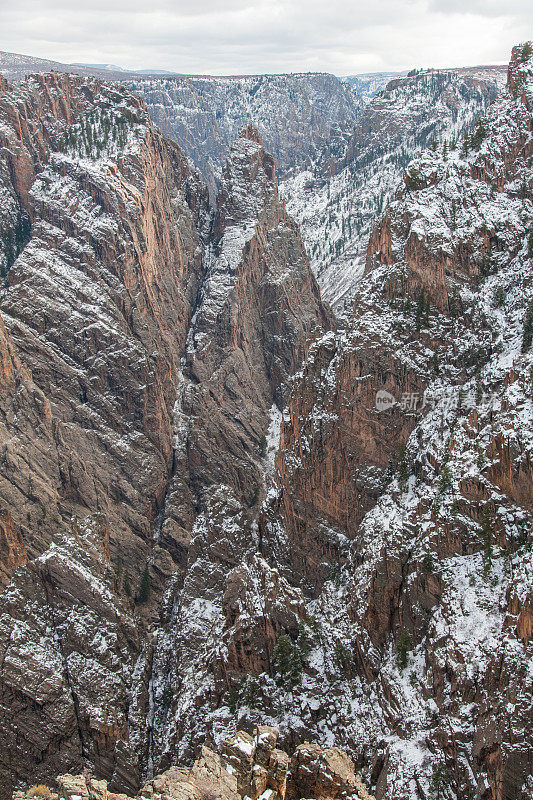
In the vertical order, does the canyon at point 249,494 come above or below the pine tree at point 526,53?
below

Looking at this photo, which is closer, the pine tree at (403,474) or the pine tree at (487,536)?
the pine tree at (487,536)

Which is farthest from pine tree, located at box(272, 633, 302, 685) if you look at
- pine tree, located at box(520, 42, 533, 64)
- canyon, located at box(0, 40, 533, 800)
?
pine tree, located at box(520, 42, 533, 64)

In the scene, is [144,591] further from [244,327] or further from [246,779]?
[246,779]

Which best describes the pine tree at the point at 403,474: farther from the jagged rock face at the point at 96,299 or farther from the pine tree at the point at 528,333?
the jagged rock face at the point at 96,299

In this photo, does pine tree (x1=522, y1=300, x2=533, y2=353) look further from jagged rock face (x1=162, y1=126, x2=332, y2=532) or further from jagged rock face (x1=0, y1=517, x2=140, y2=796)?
jagged rock face (x1=0, y1=517, x2=140, y2=796)

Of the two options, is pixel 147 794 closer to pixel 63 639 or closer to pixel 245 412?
pixel 63 639

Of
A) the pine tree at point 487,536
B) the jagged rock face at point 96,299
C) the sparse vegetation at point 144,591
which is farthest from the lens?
the jagged rock face at point 96,299

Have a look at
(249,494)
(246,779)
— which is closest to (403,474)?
(246,779)

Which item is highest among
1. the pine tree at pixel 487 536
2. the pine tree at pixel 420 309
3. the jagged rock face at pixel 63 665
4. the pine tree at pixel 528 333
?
the pine tree at pixel 420 309

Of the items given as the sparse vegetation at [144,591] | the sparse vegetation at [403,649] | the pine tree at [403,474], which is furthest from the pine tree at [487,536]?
the sparse vegetation at [144,591]

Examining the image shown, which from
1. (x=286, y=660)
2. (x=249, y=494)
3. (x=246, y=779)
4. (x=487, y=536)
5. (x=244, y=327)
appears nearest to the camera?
(x=246, y=779)

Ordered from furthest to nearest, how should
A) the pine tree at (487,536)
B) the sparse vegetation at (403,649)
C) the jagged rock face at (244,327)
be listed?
the jagged rock face at (244,327) → the sparse vegetation at (403,649) → the pine tree at (487,536)
